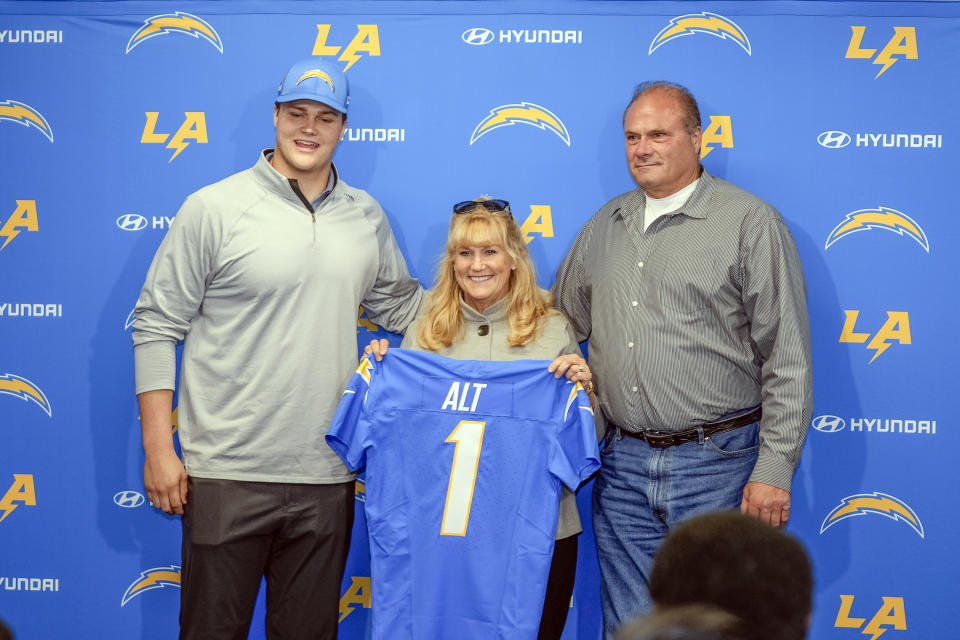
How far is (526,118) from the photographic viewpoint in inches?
120

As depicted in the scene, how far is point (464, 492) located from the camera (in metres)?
2.45

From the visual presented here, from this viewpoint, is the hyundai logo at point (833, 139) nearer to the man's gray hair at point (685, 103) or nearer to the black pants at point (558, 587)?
the man's gray hair at point (685, 103)

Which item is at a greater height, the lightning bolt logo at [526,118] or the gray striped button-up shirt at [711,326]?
the lightning bolt logo at [526,118]

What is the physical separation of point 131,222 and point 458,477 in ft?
5.51

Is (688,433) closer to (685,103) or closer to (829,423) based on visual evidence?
(829,423)

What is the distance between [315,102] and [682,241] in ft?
4.04

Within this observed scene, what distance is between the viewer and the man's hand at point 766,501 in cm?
238

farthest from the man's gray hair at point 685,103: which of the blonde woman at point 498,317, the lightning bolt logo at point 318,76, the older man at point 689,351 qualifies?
the lightning bolt logo at point 318,76

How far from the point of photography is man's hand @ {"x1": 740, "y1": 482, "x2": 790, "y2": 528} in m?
2.38

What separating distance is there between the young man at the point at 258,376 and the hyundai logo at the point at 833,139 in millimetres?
1758

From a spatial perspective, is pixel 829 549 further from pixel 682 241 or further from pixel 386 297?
Result: pixel 386 297

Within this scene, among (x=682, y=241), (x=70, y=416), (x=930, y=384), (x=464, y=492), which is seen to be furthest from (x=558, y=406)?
(x=70, y=416)

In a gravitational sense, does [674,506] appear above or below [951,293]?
below

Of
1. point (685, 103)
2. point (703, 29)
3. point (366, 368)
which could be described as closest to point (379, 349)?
point (366, 368)
